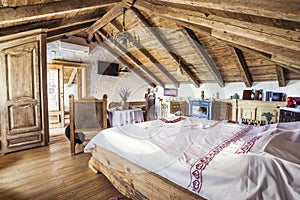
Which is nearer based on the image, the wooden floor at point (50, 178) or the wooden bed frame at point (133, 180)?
the wooden bed frame at point (133, 180)

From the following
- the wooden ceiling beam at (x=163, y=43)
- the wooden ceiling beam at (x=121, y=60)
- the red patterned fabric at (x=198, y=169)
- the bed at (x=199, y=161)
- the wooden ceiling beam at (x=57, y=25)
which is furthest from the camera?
the wooden ceiling beam at (x=121, y=60)

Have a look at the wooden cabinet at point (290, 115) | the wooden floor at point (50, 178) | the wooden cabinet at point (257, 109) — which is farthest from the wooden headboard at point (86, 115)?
the wooden cabinet at point (257, 109)

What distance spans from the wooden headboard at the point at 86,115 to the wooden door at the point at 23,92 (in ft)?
2.95

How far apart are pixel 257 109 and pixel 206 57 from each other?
190cm

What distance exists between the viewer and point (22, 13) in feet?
7.97

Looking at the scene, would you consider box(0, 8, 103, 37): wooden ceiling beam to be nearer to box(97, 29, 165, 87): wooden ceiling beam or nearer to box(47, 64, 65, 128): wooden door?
box(97, 29, 165, 87): wooden ceiling beam

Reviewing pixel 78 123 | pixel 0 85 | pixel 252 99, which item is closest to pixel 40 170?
pixel 78 123

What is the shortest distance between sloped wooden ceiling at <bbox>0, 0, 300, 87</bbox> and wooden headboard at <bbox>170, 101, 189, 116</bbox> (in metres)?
0.84

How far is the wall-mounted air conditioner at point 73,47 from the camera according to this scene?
4938 mm

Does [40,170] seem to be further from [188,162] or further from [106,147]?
[188,162]

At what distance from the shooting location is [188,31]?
147 inches

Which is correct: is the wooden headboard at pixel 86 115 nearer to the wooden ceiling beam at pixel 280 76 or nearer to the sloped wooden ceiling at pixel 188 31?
the sloped wooden ceiling at pixel 188 31

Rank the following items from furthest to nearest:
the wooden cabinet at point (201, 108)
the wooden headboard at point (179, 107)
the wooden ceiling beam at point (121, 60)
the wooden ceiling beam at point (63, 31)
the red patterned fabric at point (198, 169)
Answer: the wooden headboard at point (179, 107)
the wooden ceiling beam at point (121, 60)
the wooden cabinet at point (201, 108)
the wooden ceiling beam at point (63, 31)
the red patterned fabric at point (198, 169)

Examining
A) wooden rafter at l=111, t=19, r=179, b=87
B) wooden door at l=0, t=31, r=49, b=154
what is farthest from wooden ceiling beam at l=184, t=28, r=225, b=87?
wooden door at l=0, t=31, r=49, b=154
